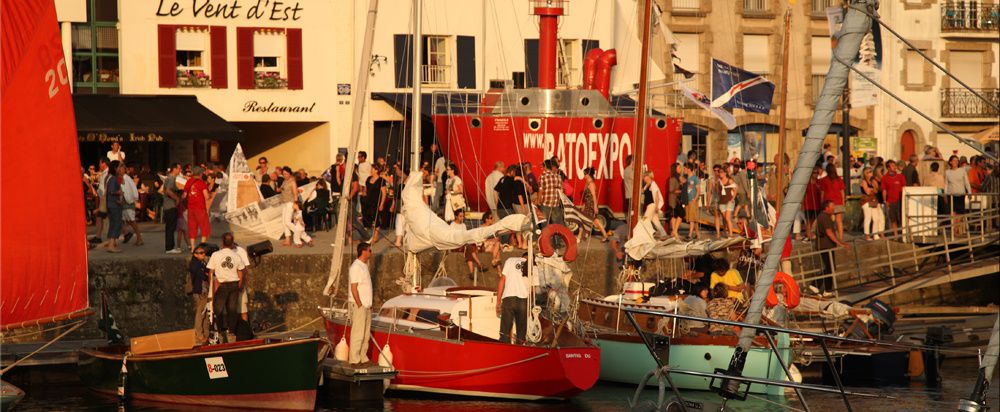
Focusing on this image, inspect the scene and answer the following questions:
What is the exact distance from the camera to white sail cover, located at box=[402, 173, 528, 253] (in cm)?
2281

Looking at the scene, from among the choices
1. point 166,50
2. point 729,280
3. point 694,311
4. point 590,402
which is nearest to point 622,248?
point 729,280

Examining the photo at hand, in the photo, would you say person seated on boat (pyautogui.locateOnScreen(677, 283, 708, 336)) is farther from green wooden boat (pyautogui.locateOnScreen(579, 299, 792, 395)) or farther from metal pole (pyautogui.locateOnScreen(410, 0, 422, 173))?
metal pole (pyautogui.locateOnScreen(410, 0, 422, 173))

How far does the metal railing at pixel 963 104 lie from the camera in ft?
160

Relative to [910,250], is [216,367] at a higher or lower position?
lower

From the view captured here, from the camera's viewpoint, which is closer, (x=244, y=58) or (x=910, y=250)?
(x=910, y=250)

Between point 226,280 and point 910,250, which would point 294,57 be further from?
point 226,280

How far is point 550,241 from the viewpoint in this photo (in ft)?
72.4

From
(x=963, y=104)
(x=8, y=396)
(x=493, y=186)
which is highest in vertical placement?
(x=963, y=104)

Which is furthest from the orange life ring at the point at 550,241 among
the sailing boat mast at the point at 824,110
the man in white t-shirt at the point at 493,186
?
the sailing boat mast at the point at 824,110

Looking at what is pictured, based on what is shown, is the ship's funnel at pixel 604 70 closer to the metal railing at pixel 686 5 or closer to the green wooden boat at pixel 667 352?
the metal railing at pixel 686 5

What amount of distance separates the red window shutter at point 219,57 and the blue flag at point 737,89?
49.7 ft

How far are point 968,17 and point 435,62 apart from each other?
18090mm

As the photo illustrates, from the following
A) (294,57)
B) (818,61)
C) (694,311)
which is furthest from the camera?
(818,61)

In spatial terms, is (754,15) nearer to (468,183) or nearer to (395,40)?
(395,40)
